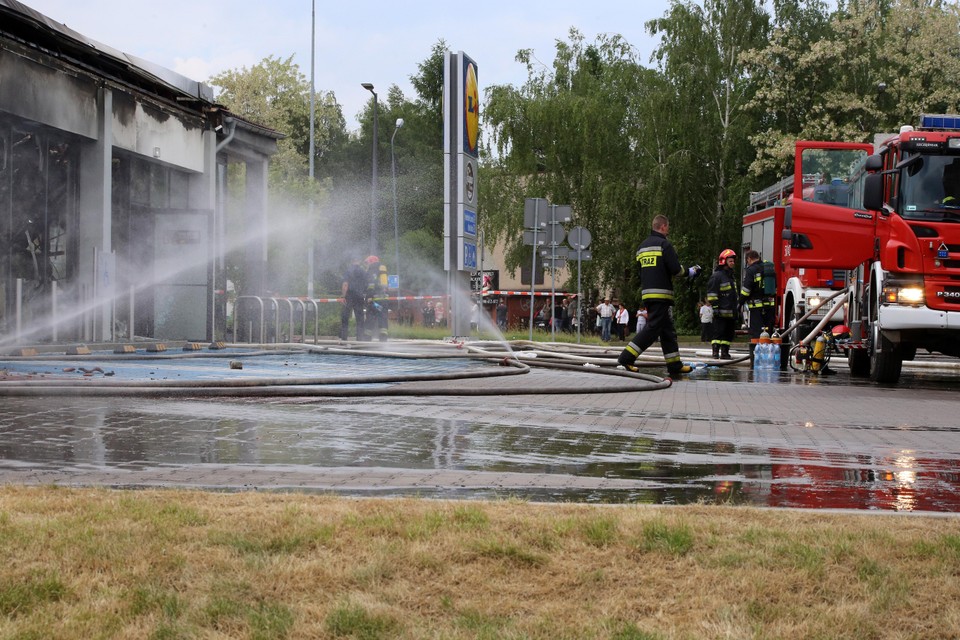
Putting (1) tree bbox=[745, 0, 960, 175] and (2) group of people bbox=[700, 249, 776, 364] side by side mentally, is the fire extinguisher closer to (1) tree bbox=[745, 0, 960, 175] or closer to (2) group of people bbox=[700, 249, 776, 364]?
(2) group of people bbox=[700, 249, 776, 364]

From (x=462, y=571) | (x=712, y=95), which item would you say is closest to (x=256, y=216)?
(x=712, y=95)

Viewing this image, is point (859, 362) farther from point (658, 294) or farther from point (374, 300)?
point (374, 300)

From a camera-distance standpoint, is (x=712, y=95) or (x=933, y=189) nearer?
(x=933, y=189)

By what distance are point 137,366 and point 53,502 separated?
934 cm

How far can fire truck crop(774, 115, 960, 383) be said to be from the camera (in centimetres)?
1408

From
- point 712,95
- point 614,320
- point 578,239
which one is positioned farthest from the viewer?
point 712,95

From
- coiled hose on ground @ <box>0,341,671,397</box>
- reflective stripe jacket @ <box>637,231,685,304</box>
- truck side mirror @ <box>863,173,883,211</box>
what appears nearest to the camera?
coiled hose on ground @ <box>0,341,671,397</box>

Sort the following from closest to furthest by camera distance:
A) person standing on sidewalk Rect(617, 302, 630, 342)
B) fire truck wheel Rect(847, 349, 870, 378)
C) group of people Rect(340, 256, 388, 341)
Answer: fire truck wheel Rect(847, 349, 870, 378) → group of people Rect(340, 256, 388, 341) → person standing on sidewalk Rect(617, 302, 630, 342)

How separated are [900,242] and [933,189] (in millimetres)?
785

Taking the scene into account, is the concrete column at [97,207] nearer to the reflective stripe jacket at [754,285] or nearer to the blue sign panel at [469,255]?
the blue sign panel at [469,255]

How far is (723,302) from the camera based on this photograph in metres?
19.6

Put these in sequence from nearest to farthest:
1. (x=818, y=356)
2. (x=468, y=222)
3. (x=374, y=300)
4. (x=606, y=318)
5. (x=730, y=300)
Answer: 1. (x=818, y=356)
2. (x=730, y=300)
3. (x=468, y=222)
4. (x=374, y=300)
5. (x=606, y=318)

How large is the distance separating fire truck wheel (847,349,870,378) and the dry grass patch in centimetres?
1246

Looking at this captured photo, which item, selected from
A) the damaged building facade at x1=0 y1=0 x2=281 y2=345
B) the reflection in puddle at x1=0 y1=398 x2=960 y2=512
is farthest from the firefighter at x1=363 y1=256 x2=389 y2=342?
the reflection in puddle at x1=0 y1=398 x2=960 y2=512
